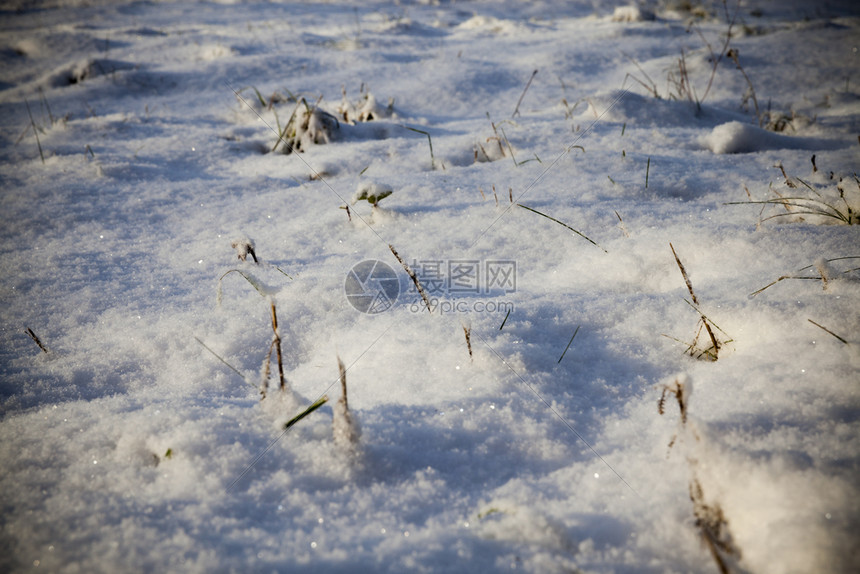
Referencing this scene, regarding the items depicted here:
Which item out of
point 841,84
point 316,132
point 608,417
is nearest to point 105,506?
point 608,417

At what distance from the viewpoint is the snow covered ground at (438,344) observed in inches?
28.6

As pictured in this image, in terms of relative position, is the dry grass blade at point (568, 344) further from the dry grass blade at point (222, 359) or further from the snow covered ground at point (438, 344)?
the dry grass blade at point (222, 359)

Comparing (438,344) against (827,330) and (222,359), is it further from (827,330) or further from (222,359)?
(827,330)

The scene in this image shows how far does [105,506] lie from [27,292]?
107 centimetres

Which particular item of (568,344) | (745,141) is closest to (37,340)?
(568,344)

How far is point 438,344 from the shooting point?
1184 millimetres

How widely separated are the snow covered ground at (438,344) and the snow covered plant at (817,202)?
1 cm

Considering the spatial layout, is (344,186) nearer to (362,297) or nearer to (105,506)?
(362,297)

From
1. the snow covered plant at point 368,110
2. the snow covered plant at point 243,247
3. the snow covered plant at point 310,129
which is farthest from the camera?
the snow covered plant at point 368,110

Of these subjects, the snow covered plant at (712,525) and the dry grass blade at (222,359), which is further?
the dry grass blade at (222,359)

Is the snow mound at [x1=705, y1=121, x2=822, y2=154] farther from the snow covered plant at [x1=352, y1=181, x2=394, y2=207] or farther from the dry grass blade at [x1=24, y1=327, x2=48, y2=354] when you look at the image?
the dry grass blade at [x1=24, y1=327, x2=48, y2=354]

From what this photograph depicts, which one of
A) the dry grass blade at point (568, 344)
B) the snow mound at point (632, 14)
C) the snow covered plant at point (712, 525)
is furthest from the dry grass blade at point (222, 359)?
the snow mound at point (632, 14)

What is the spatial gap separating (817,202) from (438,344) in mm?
1440

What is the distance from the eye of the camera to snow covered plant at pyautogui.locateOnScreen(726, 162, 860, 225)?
1.56 meters
